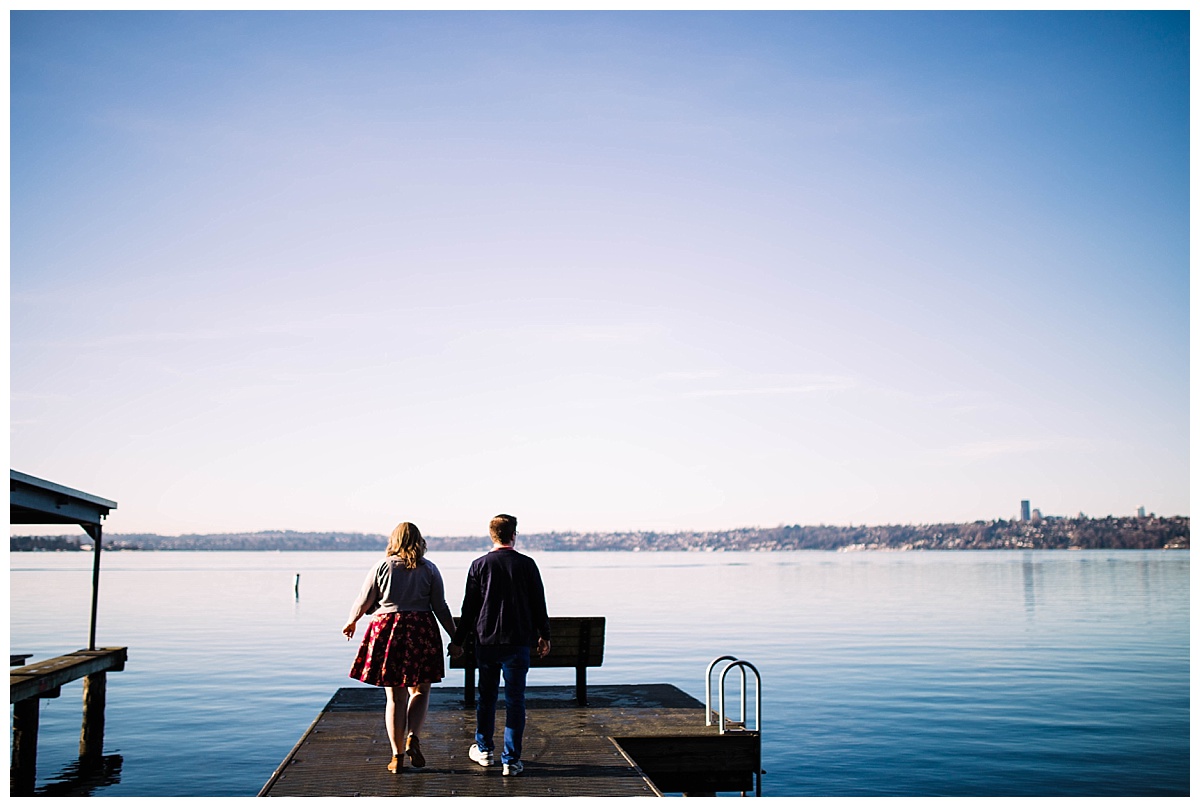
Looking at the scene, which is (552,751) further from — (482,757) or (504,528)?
(504,528)

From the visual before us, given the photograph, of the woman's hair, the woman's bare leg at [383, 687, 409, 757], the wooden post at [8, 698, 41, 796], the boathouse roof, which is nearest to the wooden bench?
the woman's bare leg at [383, 687, 409, 757]

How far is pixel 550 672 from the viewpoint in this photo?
81.6ft

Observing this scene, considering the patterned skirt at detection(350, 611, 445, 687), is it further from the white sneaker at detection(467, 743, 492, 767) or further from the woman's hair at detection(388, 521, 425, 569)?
the white sneaker at detection(467, 743, 492, 767)

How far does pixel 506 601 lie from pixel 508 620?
0.15 meters

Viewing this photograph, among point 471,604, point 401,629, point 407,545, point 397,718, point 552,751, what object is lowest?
point 552,751

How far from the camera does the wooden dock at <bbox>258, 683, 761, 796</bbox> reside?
8641 millimetres

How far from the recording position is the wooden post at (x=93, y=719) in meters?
16.2

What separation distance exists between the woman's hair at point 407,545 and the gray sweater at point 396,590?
58mm

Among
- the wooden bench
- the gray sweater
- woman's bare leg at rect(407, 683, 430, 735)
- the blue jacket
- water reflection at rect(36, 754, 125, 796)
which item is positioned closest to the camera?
the blue jacket

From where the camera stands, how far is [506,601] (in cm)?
884

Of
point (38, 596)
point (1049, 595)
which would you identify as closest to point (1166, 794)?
point (1049, 595)

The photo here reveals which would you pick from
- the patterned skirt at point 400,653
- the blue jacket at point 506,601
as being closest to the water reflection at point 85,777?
the patterned skirt at point 400,653

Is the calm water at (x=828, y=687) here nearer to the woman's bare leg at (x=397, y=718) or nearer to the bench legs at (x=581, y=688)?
the bench legs at (x=581, y=688)

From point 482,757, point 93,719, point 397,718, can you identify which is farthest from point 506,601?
point 93,719
